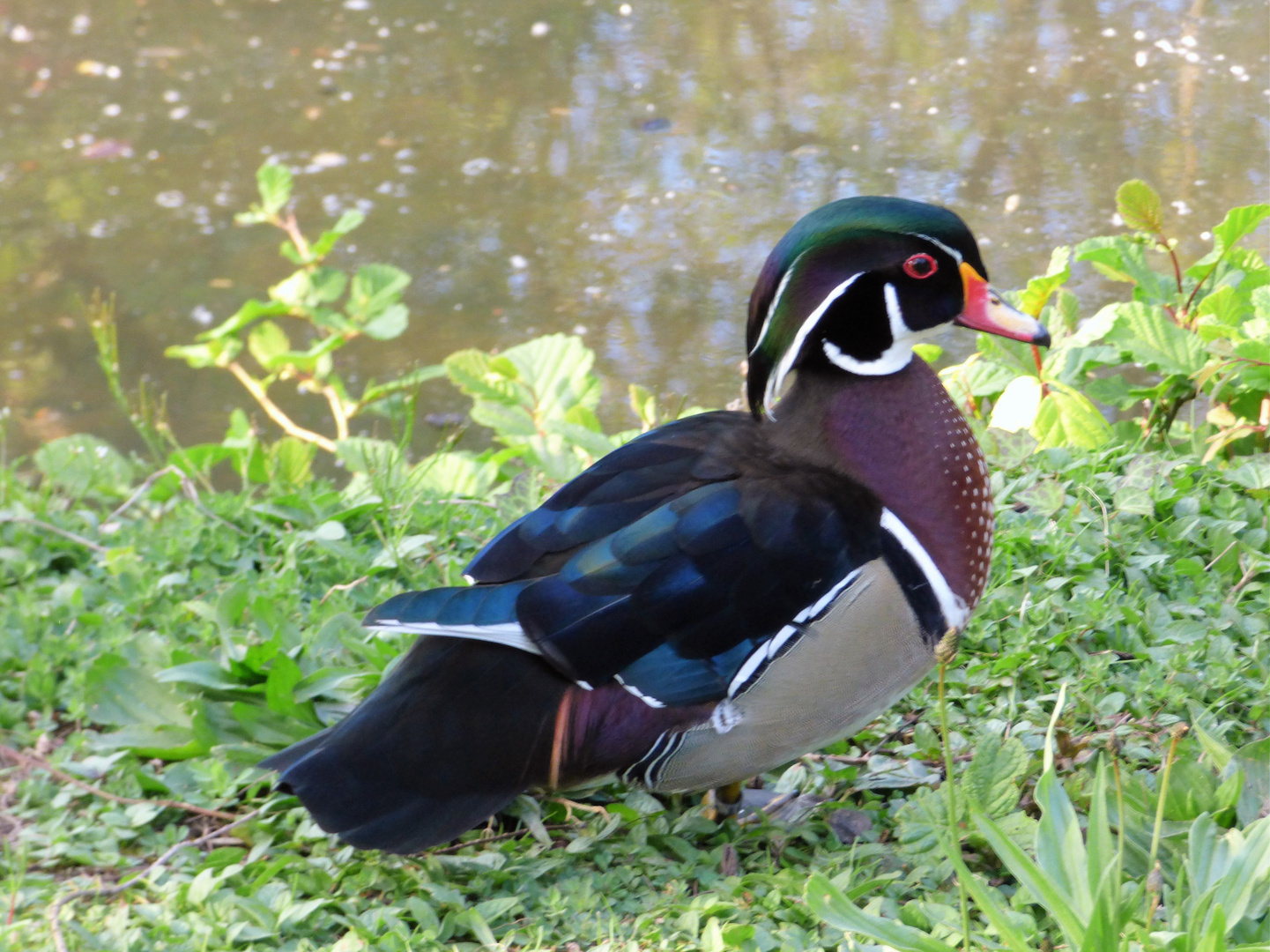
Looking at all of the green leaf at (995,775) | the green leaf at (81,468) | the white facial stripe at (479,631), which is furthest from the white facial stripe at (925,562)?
the green leaf at (81,468)

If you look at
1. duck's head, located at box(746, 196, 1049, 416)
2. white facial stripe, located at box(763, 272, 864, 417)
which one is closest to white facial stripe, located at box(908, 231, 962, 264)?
duck's head, located at box(746, 196, 1049, 416)

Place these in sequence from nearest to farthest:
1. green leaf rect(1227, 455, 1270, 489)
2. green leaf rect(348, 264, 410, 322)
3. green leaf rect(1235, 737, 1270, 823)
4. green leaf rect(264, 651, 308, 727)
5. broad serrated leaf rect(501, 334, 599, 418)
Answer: green leaf rect(1235, 737, 1270, 823)
green leaf rect(264, 651, 308, 727)
green leaf rect(1227, 455, 1270, 489)
broad serrated leaf rect(501, 334, 599, 418)
green leaf rect(348, 264, 410, 322)

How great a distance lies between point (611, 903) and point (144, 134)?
3.89 meters

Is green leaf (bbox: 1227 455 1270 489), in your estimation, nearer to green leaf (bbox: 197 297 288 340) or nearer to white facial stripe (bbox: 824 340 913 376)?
white facial stripe (bbox: 824 340 913 376)

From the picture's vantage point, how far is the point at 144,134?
480 centimetres

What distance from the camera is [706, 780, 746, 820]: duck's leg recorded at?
6.58 ft

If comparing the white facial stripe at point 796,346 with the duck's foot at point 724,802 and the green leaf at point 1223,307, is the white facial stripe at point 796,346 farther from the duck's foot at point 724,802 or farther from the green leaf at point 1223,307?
the green leaf at point 1223,307

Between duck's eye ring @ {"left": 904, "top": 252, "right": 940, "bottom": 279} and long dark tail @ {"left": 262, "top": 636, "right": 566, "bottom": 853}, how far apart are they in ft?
2.52

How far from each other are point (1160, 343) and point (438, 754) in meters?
1.69

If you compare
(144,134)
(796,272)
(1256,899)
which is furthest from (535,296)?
(1256,899)

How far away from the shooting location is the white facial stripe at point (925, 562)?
6.20 feet

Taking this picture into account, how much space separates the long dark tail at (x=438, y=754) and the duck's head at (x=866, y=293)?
0.60 metres

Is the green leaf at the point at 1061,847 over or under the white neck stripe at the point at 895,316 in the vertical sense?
Answer: under

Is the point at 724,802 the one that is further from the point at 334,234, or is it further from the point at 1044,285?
the point at 334,234
